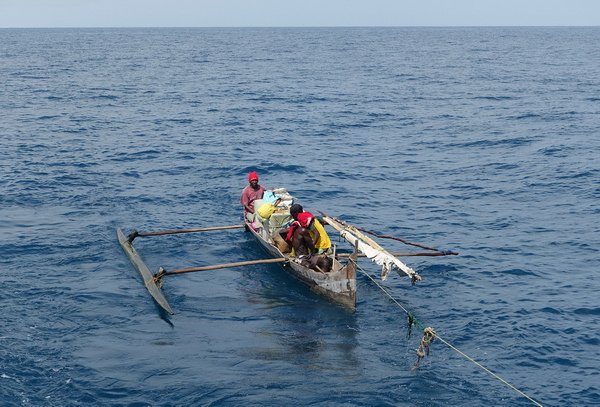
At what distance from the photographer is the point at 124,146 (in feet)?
137

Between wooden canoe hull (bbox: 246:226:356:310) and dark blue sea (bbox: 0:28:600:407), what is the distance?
0.38 m

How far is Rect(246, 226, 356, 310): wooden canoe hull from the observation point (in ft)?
66.3

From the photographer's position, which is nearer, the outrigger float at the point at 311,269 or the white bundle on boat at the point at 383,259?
the white bundle on boat at the point at 383,259

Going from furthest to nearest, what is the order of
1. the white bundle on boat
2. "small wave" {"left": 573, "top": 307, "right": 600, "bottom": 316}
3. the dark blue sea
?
"small wave" {"left": 573, "top": 307, "right": 600, "bottom": 316} < the white bundle on boat < the dark blue sea

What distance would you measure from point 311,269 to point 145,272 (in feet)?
17.5

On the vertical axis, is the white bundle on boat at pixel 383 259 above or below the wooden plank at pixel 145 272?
above

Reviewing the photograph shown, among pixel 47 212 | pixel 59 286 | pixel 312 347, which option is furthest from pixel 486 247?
pixel 47 212

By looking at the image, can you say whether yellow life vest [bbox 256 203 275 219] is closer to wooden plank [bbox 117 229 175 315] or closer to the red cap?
the red cap

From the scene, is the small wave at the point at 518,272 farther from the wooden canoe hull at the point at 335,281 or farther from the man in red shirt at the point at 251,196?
the man in red shirt at the point at 251,196

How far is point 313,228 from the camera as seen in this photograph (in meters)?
22.3

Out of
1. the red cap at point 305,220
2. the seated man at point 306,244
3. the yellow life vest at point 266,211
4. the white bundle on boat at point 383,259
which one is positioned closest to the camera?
the white bundle on boat at point 383,259

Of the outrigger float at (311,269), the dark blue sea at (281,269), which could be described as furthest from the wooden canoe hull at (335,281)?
the dark blue sea at (281,269)

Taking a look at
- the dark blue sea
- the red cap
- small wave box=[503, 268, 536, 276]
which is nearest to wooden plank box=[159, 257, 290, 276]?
the dark blue sea

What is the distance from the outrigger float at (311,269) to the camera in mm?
20219
